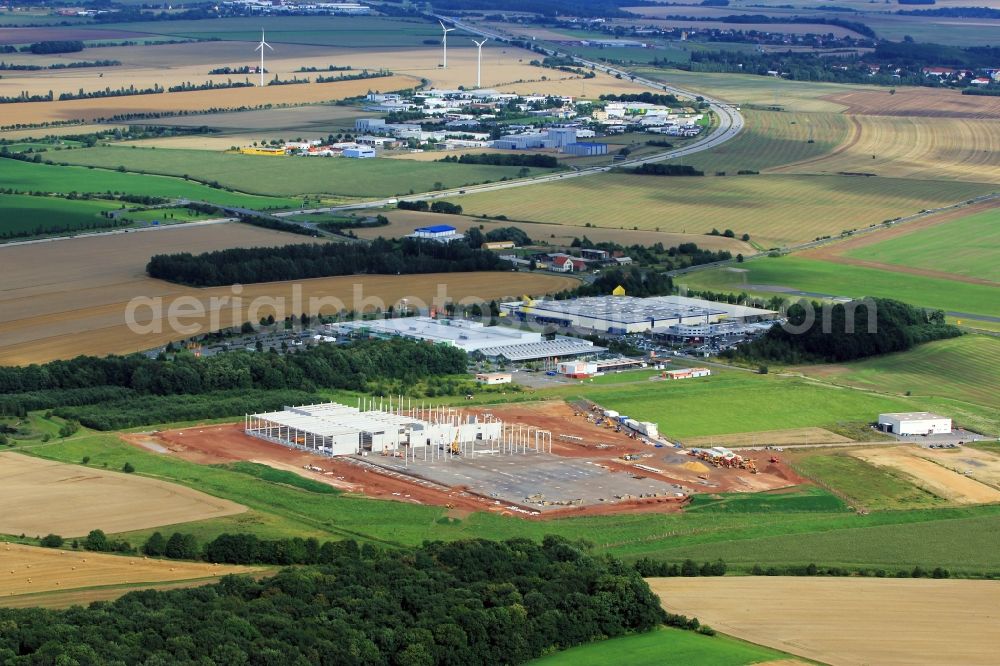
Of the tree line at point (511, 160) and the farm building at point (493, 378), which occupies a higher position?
the tree line at point (511, 160)

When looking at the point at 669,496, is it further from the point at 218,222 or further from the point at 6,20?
the point at 6,20

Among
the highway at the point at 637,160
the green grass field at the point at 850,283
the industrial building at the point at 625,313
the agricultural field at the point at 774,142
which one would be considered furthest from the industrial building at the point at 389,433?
the agricultural field at the point at 774,142

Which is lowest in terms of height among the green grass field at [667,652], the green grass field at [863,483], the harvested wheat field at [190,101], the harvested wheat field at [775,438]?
the harvested wheat field at [775,438]

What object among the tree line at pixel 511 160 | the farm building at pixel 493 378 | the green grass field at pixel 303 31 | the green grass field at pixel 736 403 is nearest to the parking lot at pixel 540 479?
the green grass field at pixel 736 403

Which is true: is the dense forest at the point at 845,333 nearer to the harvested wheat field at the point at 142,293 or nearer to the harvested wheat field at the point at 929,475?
the harvested wheat field at the point at 929,475

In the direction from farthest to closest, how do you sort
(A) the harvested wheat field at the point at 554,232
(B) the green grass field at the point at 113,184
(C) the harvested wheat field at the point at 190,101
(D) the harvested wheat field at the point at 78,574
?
1. (C) the harvested wheat field at the point at 190,101
2. (B) the green grass field at the point at 113,184
3. (A) the harvested wheat field at the point at 554,232
4. (D) the harvested wheat field at the point at 78,574

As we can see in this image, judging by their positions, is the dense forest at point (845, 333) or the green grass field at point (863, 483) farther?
the dense forest at point (845, 333)

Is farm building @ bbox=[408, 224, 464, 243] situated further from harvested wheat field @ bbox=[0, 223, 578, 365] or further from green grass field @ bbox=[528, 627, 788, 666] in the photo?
green grass field @ bbox=[528, 627, 788, 666]

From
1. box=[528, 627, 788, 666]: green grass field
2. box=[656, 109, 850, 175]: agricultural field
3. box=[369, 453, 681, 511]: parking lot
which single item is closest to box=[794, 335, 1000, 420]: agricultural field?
box=[369, 453, 681, 511]: parking lot

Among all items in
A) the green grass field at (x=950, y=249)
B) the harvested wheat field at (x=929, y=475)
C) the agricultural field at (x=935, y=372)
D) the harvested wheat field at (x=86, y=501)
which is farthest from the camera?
the green grass field at (x=950, y=249)
